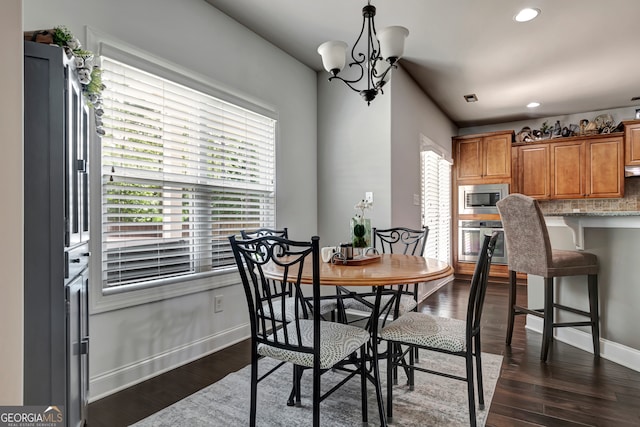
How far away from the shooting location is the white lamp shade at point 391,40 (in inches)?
76.9

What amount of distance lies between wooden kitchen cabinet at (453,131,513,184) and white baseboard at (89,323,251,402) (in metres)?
4.66

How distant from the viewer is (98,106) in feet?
5.36

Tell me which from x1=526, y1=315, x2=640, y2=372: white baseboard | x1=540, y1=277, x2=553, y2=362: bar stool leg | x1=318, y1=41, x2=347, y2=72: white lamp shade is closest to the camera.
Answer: x1=318, y1=41, x2=347, y2=72: white lamp shade

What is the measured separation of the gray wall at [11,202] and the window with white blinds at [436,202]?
406 cm

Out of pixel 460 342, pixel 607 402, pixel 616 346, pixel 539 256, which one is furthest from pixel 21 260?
pixel 616 346

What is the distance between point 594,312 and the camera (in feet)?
8.53

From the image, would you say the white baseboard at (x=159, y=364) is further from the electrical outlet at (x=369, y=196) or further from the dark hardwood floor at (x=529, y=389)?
the electrical outlet at (x=369, y=196)

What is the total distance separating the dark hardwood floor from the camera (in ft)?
5.98

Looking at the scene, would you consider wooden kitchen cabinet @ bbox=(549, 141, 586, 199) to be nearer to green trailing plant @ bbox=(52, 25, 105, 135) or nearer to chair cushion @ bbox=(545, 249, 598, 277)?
chair cushion @ bbox=(545, 249, 598, 277)

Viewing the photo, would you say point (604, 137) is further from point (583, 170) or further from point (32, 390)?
point (32, 390)

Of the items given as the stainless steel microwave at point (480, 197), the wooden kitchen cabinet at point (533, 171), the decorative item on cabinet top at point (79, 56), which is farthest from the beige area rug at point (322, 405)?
the wooden kitchen cabinet at point (533, 171)

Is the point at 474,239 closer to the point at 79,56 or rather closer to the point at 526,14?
the point at 526,14

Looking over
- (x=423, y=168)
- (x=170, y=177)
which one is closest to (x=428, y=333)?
(x=170, y=177)

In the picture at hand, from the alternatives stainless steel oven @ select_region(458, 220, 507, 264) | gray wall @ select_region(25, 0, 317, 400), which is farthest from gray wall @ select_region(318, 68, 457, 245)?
stainless steel oven @ select_region(458, 220, 507, 264)
